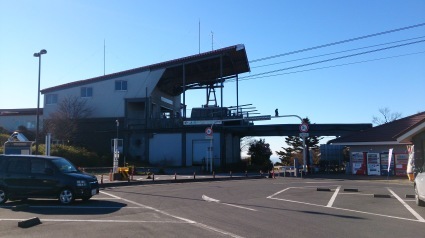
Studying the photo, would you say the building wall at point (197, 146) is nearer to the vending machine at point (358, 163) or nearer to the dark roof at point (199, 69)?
the dark roof at point (199, 69)

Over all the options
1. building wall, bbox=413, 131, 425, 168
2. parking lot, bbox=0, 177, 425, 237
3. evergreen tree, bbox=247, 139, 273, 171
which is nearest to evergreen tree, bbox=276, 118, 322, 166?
evergreen tree, bbox=247, 139, 273, 171

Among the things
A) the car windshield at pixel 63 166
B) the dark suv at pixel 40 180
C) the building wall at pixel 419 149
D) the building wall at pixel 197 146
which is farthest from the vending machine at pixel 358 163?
the car windshield at pixel 63 166

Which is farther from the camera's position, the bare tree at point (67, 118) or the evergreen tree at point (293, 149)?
the evergreen tree at point (293, 149)

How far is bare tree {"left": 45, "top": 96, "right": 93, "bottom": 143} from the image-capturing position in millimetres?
48031

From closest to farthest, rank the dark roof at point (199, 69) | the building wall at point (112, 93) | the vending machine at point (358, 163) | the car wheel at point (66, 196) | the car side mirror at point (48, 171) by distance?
the car wheel at point (66, 196) → the car side mirror at point (48, 171) → the vending machine at point (358, 163) → the dark roof at point (199, 69) → the building wall at point (112, 93)

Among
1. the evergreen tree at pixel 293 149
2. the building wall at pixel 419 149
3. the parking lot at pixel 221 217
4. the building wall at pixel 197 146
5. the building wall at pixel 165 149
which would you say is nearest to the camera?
the parking lot at pixel 221 217

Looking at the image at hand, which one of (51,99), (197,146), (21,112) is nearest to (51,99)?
(51,99)

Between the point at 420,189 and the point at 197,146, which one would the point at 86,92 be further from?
the point at 420,189

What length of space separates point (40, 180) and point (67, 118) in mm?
36043

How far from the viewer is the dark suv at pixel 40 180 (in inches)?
563

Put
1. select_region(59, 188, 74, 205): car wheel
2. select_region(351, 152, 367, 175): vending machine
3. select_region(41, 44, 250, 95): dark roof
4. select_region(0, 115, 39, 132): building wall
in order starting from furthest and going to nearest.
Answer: select_region(0, 115, 39, 132): building wall → select_region(41, 44, 250, 95): dark roof → select_region(351, 152, 367, 175): vending machine → select_region(59, 188, 74, 205): car wheel

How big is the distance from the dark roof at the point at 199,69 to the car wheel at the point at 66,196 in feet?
110

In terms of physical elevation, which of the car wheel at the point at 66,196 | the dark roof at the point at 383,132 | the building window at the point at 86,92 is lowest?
the car wheel at the point at 66,196

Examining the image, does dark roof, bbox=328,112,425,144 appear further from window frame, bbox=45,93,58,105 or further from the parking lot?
window frame, bbox=45,93,58,105
